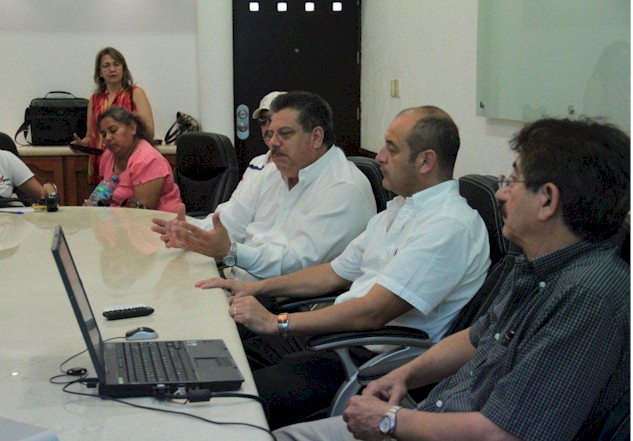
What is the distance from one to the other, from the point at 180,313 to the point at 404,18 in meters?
2.99

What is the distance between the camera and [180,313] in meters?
2.11

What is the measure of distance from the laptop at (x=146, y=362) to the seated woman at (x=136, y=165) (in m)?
2.69

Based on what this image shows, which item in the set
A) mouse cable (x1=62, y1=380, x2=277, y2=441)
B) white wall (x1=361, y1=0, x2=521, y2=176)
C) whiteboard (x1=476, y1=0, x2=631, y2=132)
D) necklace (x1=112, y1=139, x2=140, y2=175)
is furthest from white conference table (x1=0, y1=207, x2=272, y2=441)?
white wall (x1=361, y1=0, x2=521, y2=176)

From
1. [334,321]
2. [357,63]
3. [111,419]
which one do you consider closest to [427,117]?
[334,321]

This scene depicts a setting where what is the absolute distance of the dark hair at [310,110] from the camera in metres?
3.11

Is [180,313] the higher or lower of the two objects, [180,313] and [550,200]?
the lower

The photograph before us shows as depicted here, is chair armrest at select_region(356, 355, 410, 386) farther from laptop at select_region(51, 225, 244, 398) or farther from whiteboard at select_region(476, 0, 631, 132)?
whiteboard at select_region(476, 0, 631, 132)

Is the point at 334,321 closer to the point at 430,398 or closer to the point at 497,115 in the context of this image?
A: the point at 430,398

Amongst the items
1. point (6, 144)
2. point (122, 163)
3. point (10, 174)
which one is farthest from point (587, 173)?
point (6, 144)

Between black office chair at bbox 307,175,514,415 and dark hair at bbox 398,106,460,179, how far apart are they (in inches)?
5.7

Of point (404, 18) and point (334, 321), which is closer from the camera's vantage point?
point (334, 321)

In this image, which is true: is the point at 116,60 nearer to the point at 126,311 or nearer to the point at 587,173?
the point at 126,311

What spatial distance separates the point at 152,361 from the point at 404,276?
0.78 m

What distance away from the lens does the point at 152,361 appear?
1.64 metres
